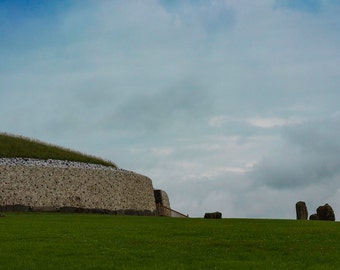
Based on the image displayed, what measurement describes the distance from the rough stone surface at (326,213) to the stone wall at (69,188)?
18.0 m

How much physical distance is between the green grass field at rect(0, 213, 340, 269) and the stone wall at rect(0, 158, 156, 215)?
23.7 meters

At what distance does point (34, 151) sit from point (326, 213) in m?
28.7

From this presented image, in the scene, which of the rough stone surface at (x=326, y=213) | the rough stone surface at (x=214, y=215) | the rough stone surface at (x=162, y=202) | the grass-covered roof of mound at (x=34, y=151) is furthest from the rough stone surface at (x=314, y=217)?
the grass-covered roof of mound at (x=34, y=151)

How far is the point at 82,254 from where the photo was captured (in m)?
19.4

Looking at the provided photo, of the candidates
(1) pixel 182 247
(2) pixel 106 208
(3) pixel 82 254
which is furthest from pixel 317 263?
(2) pixel 106 208

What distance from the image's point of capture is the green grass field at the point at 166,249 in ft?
57.5

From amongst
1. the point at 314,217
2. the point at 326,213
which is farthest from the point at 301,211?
the point at 326,213

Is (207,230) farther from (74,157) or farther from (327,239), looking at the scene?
(74,157)

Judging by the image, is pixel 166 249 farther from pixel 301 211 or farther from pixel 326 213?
pixel 301 211

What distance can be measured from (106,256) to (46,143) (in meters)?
49.4

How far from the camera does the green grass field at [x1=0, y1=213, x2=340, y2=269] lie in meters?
17.5

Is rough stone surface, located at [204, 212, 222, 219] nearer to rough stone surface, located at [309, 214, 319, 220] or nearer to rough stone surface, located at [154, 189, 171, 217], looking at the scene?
rough stone surface, located at [309, 214, 319, 220]

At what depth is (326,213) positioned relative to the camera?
47375 millimetres

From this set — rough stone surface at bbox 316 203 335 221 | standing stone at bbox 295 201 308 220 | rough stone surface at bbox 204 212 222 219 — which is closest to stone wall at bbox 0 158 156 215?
rough stone surface at bbox 204 212 222 219
